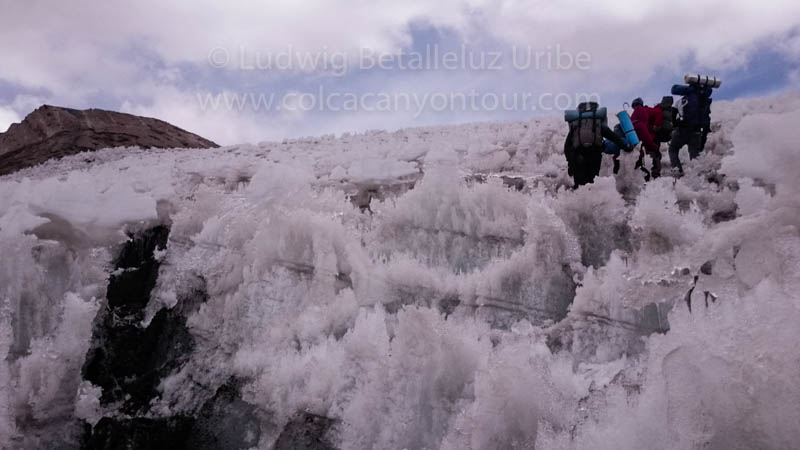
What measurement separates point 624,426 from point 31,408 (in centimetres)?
463

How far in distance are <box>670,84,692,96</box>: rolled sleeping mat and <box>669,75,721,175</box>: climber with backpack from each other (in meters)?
0.04

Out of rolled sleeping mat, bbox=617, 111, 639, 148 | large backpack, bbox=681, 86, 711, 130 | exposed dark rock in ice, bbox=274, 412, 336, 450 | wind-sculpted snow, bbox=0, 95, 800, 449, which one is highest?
large backpack, bbox=681, 86, 711, 130

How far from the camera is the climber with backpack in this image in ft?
22.9

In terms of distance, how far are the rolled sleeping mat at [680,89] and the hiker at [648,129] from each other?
453 mm

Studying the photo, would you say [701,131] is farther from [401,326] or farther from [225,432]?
[225,432]

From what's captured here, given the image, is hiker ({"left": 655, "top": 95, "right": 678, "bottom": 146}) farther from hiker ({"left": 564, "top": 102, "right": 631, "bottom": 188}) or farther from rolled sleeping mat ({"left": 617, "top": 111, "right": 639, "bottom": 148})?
hiker ({"left": 564, "top": 102, "right": 631, "bottom": 188})

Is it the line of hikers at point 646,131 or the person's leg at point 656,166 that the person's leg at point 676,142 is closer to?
the line of hikers at point 646,131

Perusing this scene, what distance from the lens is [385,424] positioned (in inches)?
148

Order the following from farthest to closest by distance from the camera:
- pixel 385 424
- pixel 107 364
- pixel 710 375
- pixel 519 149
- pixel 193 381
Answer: pixel 519 149 → pixel 107 364 → pixel 193 381 → pixel 385 424 → pixel 710 375

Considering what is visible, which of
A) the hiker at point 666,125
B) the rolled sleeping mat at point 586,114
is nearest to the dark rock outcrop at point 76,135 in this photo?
the rolled sleeping mat at point 586,114

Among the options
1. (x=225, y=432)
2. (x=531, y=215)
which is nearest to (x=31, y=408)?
(x=225, y=432)

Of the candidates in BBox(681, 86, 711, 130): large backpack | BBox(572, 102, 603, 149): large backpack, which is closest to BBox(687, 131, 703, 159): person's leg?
BBox(681, 86, 711, 130): large backpack

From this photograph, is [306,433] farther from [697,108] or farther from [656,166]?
[697,108]

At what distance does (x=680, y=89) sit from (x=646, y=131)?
4.44ft
